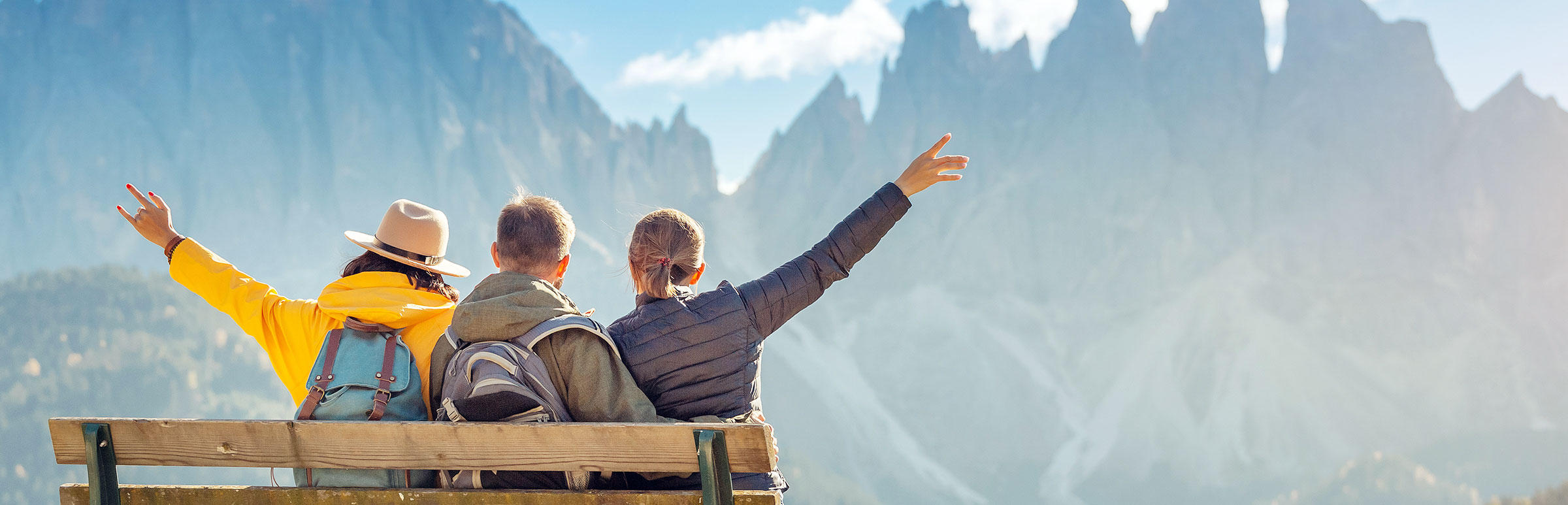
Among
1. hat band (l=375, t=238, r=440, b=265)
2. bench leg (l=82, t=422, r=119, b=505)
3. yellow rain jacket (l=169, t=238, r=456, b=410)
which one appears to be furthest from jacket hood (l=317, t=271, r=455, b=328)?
bench leg (l=82, t=422, r=119, b=505)

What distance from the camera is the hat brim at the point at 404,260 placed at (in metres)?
2.85

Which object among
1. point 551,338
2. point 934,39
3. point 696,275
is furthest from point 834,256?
point 934,39

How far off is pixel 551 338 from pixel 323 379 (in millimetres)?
731

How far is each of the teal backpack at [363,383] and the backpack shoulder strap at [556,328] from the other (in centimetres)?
50

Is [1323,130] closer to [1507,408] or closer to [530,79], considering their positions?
[1507,408]

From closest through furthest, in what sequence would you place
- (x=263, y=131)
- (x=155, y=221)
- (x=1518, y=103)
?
(x=155, y=221) → (x=1518, y=103) → (x=263, y=131)

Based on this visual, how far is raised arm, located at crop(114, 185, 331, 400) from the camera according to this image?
9.40 feet

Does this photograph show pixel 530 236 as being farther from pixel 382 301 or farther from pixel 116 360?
pixel 116 360

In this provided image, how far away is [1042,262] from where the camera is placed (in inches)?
3118

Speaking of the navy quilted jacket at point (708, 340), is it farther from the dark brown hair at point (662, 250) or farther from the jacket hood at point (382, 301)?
the jacket hood at point (382, 301)

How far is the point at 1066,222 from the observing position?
260 ft

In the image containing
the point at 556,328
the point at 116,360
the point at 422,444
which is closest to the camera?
the point at 422,444

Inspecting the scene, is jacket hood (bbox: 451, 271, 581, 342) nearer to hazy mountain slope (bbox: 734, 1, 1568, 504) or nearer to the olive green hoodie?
the olive green hoodie

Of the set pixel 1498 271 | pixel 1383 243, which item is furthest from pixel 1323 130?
pixel 1498 271
